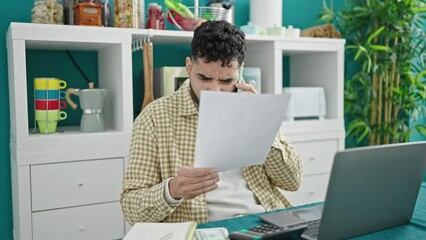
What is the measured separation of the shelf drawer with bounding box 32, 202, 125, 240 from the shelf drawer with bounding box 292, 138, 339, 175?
1033mm

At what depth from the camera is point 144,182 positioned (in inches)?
55.1

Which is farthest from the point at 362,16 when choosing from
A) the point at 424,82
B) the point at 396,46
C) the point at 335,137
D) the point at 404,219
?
the point at 404,219

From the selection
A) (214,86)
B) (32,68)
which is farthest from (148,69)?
(214,86)

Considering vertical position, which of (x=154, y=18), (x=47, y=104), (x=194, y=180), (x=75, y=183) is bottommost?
(x=75, y=183)

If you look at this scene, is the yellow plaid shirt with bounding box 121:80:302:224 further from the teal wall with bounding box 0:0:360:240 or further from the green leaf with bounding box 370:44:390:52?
the green leaf with bounding box 370:44:390:52

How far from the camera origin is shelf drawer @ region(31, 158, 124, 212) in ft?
6.54

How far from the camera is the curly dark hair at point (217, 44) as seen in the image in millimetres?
1426

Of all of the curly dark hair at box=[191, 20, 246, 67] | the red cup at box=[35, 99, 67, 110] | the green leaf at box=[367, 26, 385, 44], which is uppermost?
the green leaf at box=[367, 26, 385, 44]

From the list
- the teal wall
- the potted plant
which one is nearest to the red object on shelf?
the teal wall

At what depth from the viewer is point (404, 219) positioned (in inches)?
45.7

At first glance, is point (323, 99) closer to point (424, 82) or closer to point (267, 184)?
point (424, 82)

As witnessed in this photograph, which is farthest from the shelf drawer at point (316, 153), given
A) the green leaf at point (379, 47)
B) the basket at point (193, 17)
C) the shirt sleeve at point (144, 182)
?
the shirt sleeve at point (144, 182)

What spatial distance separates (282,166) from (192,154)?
29 centimetres

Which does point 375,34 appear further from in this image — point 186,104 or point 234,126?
point 234,126
